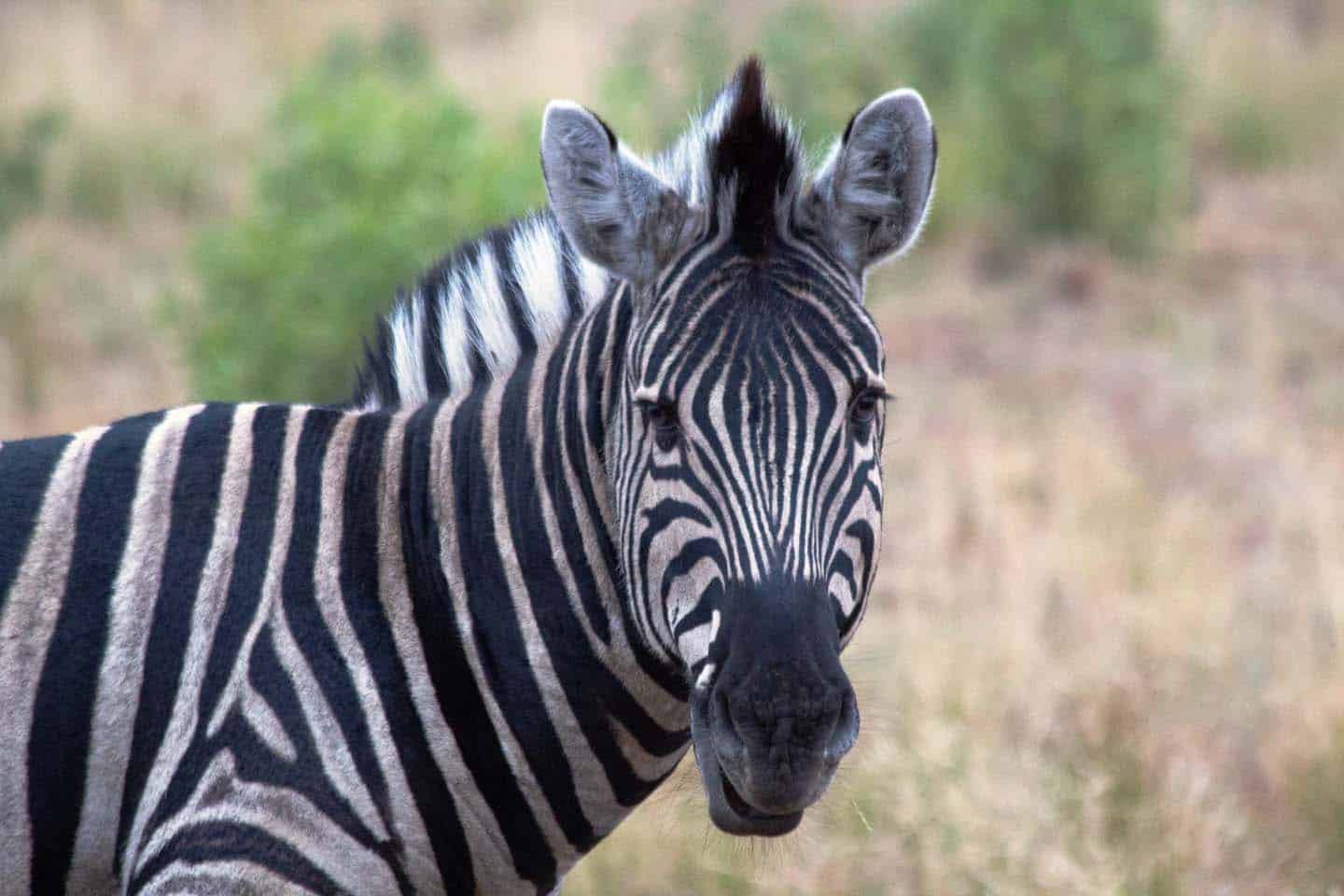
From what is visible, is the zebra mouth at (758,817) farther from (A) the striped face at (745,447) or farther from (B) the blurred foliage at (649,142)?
(B) the blurred foliage at (649,142)

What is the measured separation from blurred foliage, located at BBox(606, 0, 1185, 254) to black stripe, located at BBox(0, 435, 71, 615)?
25.8 ft

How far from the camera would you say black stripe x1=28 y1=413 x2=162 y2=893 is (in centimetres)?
300

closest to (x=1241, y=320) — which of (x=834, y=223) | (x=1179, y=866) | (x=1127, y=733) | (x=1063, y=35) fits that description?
(x=1063, y=35)

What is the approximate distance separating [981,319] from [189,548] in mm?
9995

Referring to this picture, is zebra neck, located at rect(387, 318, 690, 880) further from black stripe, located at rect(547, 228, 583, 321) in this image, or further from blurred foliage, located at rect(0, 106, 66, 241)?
blurred foliage, located at rect(0, 106, 66, 241)

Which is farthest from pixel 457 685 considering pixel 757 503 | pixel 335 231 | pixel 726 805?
pixel 335 231

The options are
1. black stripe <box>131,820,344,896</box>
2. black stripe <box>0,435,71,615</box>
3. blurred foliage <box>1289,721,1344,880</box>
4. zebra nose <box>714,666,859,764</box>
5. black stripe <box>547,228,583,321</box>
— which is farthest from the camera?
blurred foliage <box>1289,721,1344,880</box>

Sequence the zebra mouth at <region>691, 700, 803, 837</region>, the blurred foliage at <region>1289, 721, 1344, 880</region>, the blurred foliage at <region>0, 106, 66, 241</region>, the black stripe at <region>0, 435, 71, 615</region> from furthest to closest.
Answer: the blurred foliage at <region>0, 106, 66, 241</region> < the blurred foliage at <region>1289, 721, 1344, 880</region> < the black stripe at <region>0, 435, 71, 615</region> < the zebra mouth at <region>691, 700, 803, 837</region>

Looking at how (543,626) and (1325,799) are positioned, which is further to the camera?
(1325,799)

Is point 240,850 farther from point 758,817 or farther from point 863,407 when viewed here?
point 863,407

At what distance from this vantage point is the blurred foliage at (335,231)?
8.63 metres

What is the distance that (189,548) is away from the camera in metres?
3.11

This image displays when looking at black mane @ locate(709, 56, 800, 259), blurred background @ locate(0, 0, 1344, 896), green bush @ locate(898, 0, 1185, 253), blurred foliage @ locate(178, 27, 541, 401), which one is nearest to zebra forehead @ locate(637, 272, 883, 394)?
black mane @ locate(709, 56, 800, 259)

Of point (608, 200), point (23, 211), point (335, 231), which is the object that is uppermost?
point (23, 211)
